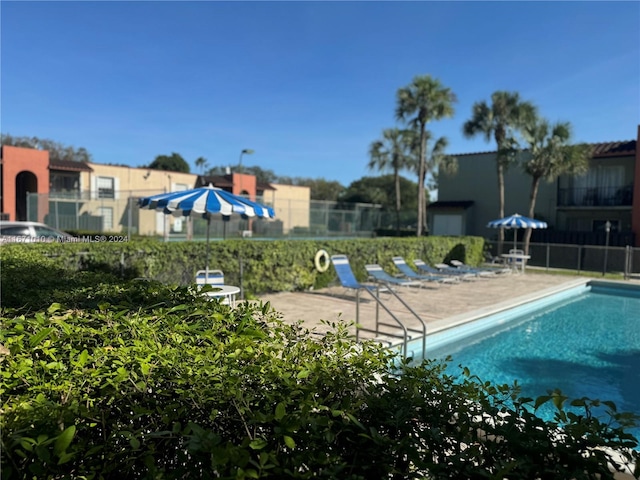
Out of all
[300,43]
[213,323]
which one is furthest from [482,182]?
[213,323]

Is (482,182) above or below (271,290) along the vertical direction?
above

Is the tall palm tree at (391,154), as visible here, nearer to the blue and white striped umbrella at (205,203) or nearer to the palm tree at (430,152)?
the palm tree at (430,152)

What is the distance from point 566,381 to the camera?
21.1 ft

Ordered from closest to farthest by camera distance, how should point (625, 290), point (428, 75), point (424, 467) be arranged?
point (424, 467) → point (625, 290) → point (428, 75)

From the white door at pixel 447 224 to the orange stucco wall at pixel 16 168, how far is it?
2690cm

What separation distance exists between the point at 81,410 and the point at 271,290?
32.0ft

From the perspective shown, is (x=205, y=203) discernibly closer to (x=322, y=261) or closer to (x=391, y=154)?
(x=322, y=261)

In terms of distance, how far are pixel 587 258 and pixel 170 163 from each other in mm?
64220

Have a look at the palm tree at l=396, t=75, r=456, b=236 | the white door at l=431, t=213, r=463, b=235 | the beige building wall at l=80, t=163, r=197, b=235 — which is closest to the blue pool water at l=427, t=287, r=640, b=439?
the palm tree at l=396, t=75, r=456, b=236

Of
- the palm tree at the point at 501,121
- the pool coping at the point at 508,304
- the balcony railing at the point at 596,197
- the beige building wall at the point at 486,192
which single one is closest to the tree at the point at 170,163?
the beige building wall at the point at 486,192

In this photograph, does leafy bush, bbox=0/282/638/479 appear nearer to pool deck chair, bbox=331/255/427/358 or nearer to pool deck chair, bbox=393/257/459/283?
pool deck chair, bbox=331/255/427/358

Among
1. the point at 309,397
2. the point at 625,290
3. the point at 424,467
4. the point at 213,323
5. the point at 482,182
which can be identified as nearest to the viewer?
the point at 424,467

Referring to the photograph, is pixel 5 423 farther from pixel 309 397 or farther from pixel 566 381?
pixel 566 381

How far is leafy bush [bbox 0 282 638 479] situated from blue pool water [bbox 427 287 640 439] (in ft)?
12.8
